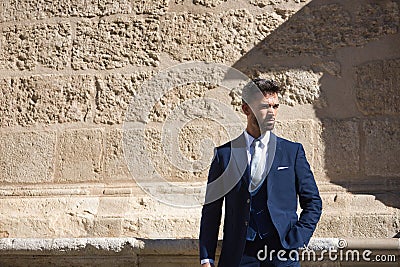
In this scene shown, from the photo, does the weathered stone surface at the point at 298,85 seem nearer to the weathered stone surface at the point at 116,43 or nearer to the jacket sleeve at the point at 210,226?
the weathered stone surface at the point at 116,43

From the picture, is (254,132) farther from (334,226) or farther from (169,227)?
(169,227)

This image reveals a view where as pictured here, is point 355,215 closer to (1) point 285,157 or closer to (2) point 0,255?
(1) point 285,157

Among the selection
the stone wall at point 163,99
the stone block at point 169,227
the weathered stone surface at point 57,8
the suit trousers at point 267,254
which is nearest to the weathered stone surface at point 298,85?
the stone wall at point 163,99

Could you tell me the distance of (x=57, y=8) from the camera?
485 cm

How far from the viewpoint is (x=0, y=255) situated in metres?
3.96

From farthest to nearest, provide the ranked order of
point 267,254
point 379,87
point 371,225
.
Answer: point 379,87 → point 371,225 → point 267,254

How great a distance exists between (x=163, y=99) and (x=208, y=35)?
0.45 m

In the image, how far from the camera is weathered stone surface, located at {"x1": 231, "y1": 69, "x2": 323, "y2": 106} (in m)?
4.43

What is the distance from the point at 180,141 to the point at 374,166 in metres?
1.05

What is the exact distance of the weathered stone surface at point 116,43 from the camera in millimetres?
4676

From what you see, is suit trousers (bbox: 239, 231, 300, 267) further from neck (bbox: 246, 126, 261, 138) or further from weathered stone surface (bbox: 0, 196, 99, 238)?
weathered stone surface (bbox: 0, 196, 99, 238)

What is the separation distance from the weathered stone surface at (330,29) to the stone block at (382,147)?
47 cm

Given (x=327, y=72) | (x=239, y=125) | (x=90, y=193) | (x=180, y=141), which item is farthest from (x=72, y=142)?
(x=327, y=72)

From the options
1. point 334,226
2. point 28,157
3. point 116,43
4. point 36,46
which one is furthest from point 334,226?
point 36,46
